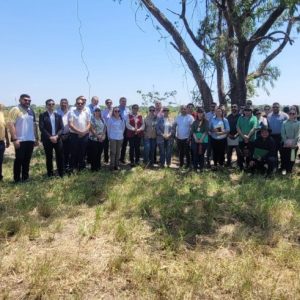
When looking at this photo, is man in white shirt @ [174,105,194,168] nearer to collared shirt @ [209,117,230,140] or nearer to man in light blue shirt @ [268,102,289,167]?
collared shirt @ [209,117,230,140]

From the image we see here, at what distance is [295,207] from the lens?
701 cm

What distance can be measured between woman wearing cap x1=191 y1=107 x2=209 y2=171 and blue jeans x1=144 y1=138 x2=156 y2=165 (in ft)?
3.74

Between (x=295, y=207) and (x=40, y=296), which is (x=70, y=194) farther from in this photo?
(x=295, y=207)

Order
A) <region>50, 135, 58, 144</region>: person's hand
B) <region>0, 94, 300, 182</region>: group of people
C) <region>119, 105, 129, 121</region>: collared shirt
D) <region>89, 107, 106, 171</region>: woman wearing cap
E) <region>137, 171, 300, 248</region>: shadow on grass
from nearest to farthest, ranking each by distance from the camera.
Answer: <region>137, 171, 300, 248</region>: shadow on grass, <region>50, 135, 58, 144</region>: person's hand, <region>0, 94, 300, 182</region>: group of people, <region>89, 107, 106, 171</region>: woman wearing cap, <region>119, 105, 129, 121</region>: collared shirt

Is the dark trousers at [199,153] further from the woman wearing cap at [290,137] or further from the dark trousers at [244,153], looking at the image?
the woman wearing cap at [290,137]

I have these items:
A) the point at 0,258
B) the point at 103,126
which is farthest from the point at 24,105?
the point at 0,258

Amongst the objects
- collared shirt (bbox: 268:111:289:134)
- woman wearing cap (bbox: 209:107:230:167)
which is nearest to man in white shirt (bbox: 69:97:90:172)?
woman wearing cap (bbox: 209:107:230:167)

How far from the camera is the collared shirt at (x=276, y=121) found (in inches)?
405

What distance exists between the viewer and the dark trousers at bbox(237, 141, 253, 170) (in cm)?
1010

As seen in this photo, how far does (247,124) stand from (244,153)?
748 millimetres

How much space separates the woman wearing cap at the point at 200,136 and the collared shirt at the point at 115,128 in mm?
1872

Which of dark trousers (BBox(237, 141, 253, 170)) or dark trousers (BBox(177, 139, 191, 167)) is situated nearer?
dark trousers (BBox(237, 141, 253, 170))

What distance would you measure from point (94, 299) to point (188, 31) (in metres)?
11.7

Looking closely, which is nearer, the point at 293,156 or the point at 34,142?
the point at 34,142
